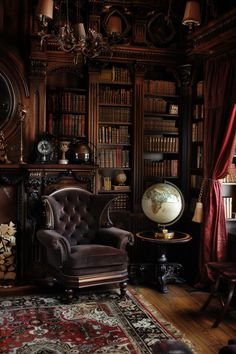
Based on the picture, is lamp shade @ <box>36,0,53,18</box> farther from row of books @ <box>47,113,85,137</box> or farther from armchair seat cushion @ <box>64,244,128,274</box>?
armchair seat cushion @ <box>64,244,128,274</box>

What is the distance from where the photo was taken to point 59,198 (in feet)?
17.5

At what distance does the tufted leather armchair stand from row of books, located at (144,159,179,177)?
0.91 meters

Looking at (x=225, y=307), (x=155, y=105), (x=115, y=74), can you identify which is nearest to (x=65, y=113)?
(x=115, y=74)

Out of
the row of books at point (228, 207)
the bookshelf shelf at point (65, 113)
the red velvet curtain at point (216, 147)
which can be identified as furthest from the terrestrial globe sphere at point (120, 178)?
the row of books at point (228, 207)

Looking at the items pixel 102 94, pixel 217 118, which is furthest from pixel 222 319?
pixel 102 94

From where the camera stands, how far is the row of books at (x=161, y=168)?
6.03 meters

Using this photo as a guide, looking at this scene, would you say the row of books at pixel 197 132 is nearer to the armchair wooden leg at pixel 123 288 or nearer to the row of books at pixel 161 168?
the row of books at pixel 161 168

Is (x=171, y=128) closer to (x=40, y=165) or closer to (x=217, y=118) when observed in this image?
(x=217, y=118)

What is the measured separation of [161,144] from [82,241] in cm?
183

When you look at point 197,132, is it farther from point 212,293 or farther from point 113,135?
point 212,293

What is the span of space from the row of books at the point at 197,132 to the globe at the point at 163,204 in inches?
40.8

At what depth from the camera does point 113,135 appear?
19.3 feet

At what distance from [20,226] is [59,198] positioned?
610mm

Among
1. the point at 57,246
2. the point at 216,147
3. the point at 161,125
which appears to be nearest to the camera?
the point at 57,246
